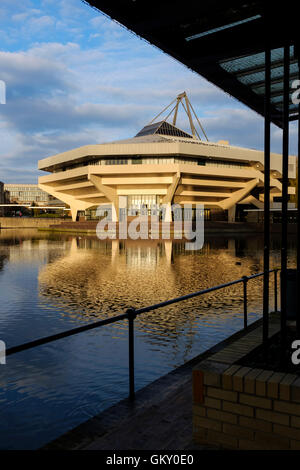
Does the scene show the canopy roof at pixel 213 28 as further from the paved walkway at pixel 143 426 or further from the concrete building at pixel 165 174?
the concrete building at pixel 165 174

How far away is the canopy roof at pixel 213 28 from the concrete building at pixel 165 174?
5800 cm

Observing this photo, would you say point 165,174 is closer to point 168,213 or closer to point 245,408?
point 168,213

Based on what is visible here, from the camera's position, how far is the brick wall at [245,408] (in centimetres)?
312

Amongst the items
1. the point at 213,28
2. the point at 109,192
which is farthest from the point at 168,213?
the point at 213,28

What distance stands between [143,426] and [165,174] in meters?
64.6

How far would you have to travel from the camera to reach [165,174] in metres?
67.2

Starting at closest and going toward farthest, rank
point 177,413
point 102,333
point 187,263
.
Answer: point 177,413 < point 102,333 < point 187,263

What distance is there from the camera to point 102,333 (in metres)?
8.07

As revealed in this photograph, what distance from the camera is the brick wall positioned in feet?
10.2

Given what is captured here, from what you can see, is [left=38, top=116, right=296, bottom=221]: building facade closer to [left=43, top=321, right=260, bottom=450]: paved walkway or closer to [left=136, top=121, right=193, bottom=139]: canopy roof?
[left=136, top=121, right=193, bottom=139]: canopy roof

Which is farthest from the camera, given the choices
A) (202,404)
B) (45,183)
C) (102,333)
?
(45,183)
